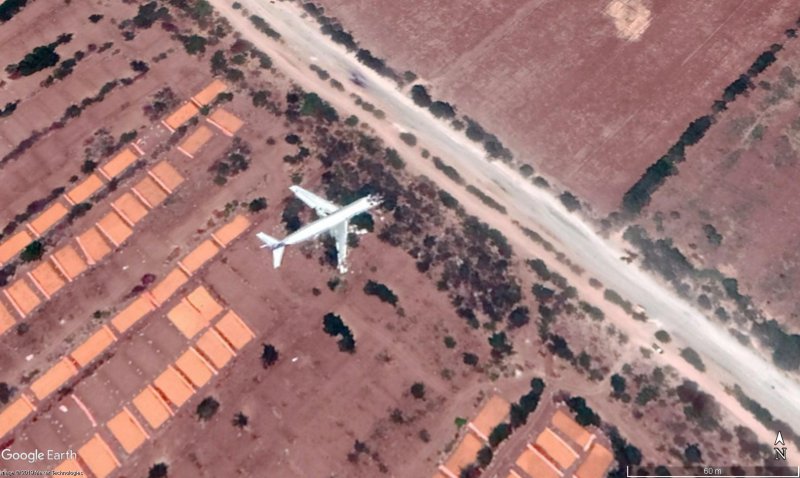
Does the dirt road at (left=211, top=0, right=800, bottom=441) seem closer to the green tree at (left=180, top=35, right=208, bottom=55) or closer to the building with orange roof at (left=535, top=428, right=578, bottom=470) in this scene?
the green tree at (left=180, top=35, right=208, bottom=55)

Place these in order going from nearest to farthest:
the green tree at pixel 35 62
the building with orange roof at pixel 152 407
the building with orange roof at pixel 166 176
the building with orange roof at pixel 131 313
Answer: the building with orange roof at pixel 152 407
the building with orange roof at pixel 131 313
the building with orange roof at pixel 166 176
the green tree at pixel 35 62

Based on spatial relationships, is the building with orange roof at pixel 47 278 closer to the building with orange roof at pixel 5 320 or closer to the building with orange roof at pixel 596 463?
the building with orange roof at pixel 5 320

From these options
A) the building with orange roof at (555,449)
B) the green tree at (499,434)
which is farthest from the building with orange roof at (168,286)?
the building with orange roof at (555,449)

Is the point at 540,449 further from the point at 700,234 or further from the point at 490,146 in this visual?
the point at 490,146

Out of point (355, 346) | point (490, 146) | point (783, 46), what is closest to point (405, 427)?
point (355, 346)

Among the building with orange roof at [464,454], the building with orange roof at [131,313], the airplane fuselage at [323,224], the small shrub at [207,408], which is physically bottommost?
the building with orange roof at [464,454]
